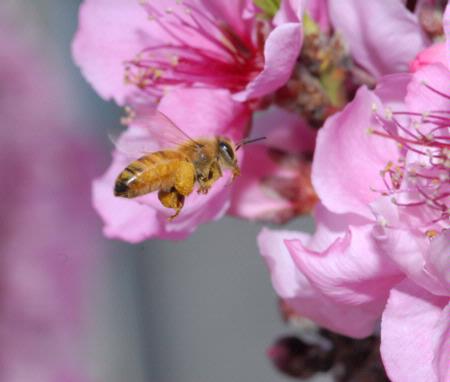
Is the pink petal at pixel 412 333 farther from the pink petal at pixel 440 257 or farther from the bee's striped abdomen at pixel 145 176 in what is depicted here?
the bee's striped abdomen at pixel 145 176

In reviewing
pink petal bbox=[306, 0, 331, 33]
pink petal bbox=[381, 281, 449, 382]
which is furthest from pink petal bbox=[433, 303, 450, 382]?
pink petal bbox=[306, 0, 331, 33]

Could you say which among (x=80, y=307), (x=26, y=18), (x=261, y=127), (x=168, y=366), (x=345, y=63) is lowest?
(x=168, y=366)

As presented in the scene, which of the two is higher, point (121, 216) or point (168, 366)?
point (121, 216)

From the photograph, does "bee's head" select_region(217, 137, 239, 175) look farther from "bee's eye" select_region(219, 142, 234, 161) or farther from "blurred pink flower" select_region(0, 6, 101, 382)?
"blurred pink flower" select_region(0, 6, 101, 382)

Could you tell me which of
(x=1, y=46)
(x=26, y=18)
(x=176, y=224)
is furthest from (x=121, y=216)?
(x=26, y=18)

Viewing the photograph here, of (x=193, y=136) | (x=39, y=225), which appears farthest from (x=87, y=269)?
(x=193, y=136)

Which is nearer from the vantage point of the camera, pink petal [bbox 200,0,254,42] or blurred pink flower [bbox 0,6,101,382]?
pink petal [bbox 200,0,254,42]

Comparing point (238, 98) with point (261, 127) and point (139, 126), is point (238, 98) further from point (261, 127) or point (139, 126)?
point (261, 127)
